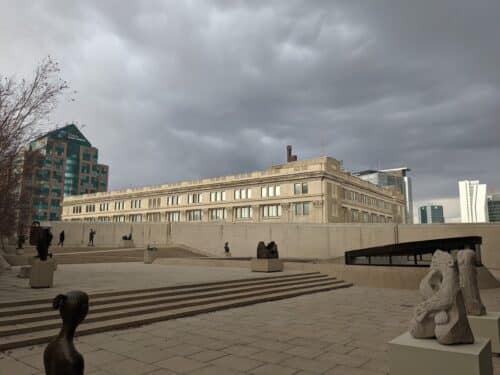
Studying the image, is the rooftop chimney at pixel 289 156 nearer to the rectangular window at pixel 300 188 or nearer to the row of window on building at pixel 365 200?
the row of window on building at pixel 365 200

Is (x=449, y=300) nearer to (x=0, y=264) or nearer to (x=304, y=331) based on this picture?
(x=304, y=331)

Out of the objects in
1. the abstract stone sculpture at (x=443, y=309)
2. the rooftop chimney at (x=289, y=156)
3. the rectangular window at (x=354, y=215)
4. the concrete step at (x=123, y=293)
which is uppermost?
the rooftop chimney at (x=289, y=156)

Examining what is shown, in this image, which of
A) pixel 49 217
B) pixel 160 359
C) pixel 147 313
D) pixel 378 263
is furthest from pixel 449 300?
pixel 49 217

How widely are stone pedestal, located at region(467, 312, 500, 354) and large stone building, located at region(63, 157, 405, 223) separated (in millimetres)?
46598

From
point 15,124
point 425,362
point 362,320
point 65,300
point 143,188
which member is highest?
point 143,188

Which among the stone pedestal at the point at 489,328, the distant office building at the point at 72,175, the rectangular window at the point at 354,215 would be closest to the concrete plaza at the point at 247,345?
the stone pedestal at the point at 489,328

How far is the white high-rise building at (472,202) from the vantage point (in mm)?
129625

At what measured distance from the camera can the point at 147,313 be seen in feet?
31.3

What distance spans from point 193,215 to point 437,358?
64538mm

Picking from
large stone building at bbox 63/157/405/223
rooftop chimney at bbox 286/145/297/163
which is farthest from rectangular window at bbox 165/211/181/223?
rooftop chimney at bbox 286/145/297/163

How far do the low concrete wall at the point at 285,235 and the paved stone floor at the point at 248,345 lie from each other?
21.3 m

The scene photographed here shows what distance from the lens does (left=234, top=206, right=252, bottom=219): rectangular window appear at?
60.9 m

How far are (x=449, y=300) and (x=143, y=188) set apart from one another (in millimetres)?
75560

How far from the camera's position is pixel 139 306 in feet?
32.4
